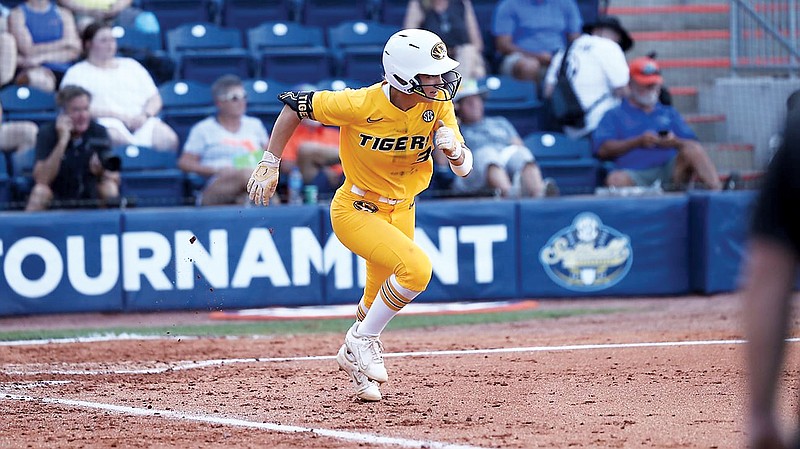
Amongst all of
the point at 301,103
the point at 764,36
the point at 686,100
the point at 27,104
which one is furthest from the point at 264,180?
the point at 764,36

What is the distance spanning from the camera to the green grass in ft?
34.0

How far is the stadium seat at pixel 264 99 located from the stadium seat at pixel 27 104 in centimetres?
213

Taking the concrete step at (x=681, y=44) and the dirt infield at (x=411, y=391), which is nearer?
the dirt infield at (x=411, y=391)

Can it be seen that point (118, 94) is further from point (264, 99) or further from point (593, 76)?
point (593, 76)

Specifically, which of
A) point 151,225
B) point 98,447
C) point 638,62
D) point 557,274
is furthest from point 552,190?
point 98,447

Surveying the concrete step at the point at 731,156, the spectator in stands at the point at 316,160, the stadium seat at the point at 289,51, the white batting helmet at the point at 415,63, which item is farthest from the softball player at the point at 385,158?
the concrete step at the point at 731,156

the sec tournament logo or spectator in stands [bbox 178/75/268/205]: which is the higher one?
spectator in stands [bbox 178/75/268/205]

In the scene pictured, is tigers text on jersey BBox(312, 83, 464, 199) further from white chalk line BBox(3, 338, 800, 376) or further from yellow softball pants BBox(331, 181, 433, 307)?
white chalk line BBox(3, 338, 800, 376)

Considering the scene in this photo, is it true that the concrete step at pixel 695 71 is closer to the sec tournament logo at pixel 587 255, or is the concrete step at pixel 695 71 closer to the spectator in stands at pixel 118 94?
the sec tournament logo at pixel 587 255

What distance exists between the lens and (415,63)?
20.5 ft

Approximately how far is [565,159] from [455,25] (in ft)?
6.89

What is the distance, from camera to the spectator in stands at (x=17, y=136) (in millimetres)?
12086

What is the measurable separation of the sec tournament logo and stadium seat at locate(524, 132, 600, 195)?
1012 mm

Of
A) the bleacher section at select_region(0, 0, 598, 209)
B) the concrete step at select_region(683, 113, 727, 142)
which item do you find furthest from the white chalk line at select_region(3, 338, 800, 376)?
the concrete step at select_region(683, 113, 727, 142)
